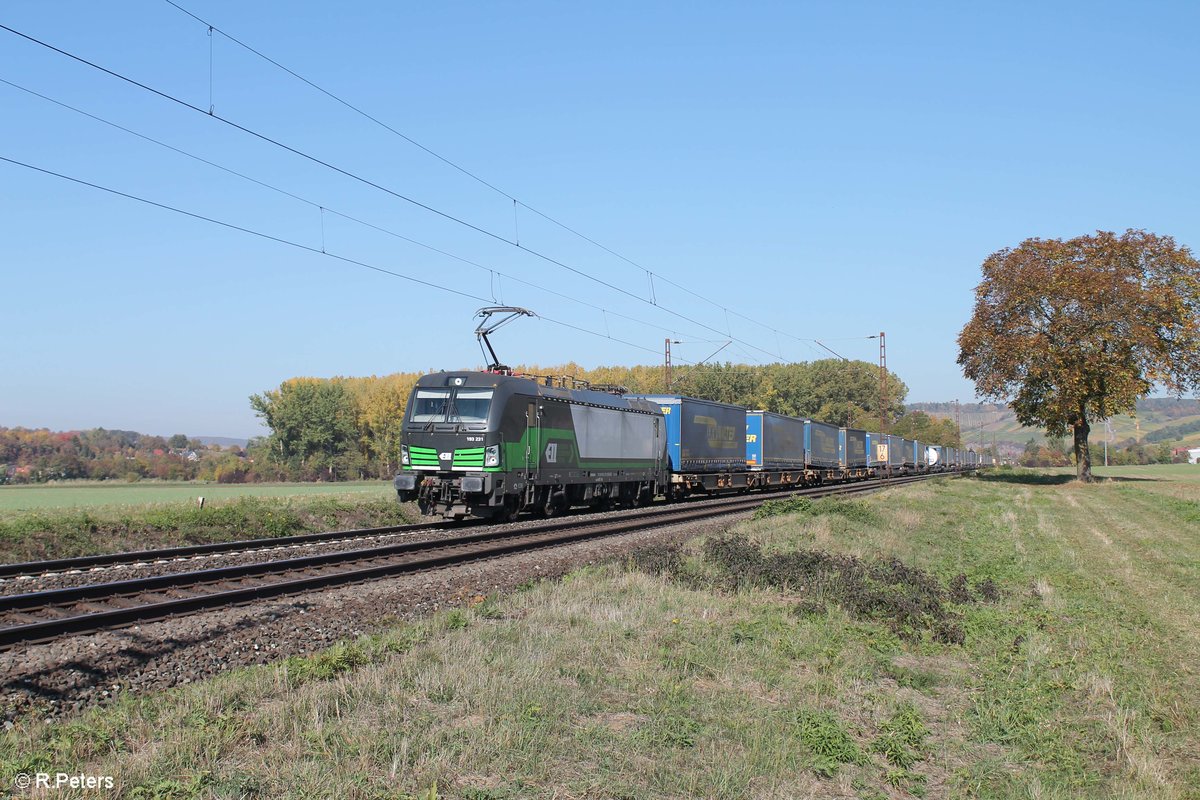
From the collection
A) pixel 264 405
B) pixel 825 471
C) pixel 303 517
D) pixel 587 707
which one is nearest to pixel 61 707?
pixel 587 707

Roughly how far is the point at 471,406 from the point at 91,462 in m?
69.3

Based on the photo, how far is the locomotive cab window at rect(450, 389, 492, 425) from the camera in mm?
20906

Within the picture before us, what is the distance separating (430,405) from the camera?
21719mm

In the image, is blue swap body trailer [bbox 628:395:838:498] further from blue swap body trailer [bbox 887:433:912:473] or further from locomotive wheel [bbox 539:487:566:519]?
blue swap body trailer [bbox 887:433:912:473]

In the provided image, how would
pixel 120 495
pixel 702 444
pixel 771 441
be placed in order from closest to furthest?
pixel 702 444
pixel 771 441
pixel 120 495

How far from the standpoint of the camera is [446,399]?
21547 mm

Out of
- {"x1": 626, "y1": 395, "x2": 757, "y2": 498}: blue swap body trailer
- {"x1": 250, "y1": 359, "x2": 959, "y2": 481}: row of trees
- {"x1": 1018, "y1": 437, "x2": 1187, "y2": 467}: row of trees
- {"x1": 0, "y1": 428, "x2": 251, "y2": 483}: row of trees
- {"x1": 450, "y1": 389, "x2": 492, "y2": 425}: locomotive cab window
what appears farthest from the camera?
{"x1": 1018, "y1": 437, "x2": 1187, "y2": 467}: row of trees

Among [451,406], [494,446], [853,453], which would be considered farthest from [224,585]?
[853,453]

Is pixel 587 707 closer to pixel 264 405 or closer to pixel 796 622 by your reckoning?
pixel 796 622

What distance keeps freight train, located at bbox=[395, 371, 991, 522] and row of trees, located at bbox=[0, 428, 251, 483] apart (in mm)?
58675

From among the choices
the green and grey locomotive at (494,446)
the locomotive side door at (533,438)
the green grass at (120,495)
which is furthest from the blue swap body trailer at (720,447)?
the green grass at (120,495)

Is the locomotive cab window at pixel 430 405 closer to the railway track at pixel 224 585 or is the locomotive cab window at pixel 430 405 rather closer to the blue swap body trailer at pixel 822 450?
the railway track at pixel 224 585

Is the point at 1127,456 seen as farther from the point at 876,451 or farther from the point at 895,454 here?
the point at 876,451

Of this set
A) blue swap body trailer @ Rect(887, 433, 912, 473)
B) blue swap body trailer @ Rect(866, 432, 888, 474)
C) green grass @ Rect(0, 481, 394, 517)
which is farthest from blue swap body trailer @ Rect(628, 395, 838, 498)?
blue swap body trailer @ Rect(887, 433, 912, 473)
